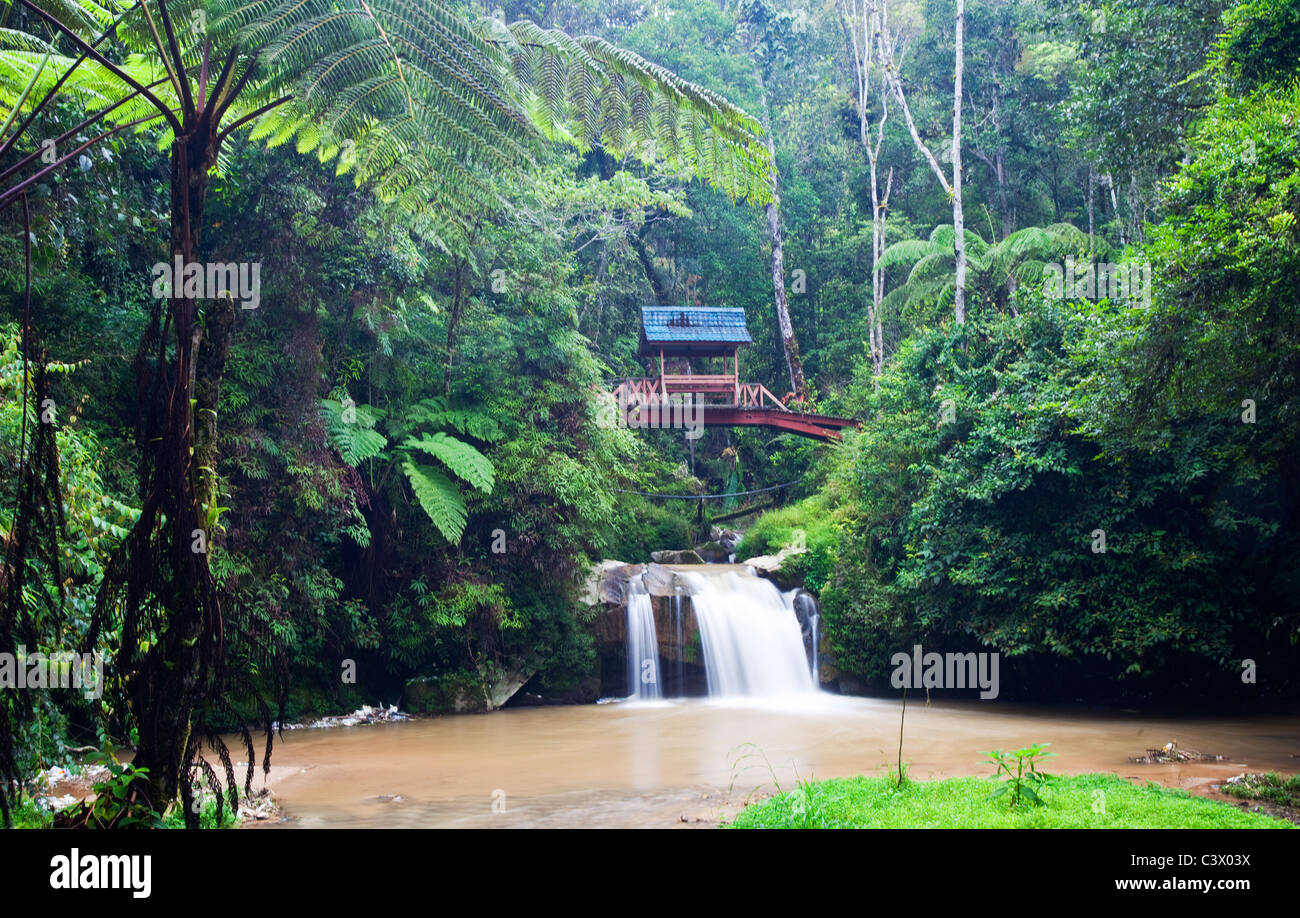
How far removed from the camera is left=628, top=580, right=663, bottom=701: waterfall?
569 inches

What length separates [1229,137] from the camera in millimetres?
8242

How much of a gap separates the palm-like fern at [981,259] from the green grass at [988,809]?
14.1m

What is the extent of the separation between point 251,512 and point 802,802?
27.6 ft

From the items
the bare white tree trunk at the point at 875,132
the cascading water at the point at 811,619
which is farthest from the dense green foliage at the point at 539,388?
the bare white tree trunk at the point at 875,132

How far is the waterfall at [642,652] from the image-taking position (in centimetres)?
1445

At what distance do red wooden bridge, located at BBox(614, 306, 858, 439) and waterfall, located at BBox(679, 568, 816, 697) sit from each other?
16.4 ft

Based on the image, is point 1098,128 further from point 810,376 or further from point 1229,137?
point 810,376

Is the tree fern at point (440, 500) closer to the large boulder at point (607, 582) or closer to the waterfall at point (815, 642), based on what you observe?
the large boulder at point (607, 582)

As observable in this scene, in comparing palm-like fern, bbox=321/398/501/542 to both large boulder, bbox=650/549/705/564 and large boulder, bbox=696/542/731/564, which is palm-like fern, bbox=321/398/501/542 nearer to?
large boulder, bbox=650/549/705/564

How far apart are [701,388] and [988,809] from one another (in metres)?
16.4

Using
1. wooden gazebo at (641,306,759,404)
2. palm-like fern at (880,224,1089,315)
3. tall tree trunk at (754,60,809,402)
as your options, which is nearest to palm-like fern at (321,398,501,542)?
wooden gazebo at (641,306,759,404)

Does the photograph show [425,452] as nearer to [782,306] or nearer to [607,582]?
[607,582]
